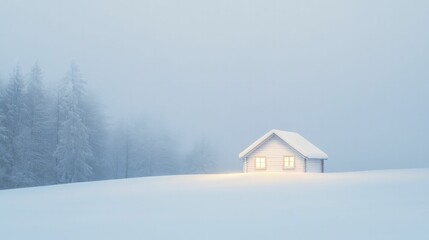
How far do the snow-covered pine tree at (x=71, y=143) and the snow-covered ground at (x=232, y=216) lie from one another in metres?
26.3

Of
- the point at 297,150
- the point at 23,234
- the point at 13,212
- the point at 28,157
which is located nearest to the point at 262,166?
the point at 297,150

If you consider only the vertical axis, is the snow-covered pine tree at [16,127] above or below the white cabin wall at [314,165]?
above

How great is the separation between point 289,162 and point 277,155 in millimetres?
1407


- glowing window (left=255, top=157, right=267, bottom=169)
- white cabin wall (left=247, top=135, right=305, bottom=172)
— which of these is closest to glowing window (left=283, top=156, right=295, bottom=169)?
white cabin wall (left=247, top=135, right=305, bottom=172)

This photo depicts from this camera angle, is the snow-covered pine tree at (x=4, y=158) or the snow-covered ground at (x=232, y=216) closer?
the snow-covered ground at (x=232, y=216)

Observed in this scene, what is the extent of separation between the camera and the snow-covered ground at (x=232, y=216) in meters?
13.4

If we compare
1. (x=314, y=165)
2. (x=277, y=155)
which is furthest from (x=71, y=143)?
(x=314, y=165)

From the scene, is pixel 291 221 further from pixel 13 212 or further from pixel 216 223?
pixel 13 212

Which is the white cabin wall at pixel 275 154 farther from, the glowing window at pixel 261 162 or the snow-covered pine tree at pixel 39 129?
the snow-covered pine tree at pixel 39 129

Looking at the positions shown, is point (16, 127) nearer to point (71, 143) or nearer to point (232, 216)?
point (71, 143)

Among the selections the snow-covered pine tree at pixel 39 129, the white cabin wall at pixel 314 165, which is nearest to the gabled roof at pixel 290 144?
the white cabin wall at pixel 314 165

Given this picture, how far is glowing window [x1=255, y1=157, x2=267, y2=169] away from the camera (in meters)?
49.7

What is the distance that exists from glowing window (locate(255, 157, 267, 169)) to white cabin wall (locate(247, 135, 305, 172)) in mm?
316

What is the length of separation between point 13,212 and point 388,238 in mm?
15659
